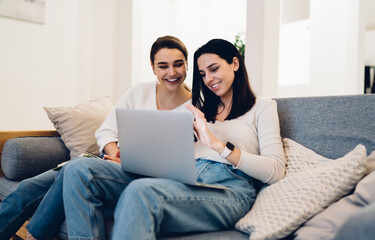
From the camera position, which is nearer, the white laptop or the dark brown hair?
the white laptop

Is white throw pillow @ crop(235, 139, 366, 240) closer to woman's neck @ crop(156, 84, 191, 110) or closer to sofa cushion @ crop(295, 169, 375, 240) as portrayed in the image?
sofa cushion @ crop(295, 169, 375, 240)

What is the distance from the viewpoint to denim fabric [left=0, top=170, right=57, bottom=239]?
1.28 meters

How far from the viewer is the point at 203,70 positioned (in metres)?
1.43

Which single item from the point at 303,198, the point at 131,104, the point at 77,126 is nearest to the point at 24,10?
the point at 77,126

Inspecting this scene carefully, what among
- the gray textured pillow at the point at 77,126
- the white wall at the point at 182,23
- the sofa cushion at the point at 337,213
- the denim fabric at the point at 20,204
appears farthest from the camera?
the white wall at the point at 182,23

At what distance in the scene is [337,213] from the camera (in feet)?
2.93

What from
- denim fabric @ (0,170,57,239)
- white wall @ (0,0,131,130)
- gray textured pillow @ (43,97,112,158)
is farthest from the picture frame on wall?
denim fabric @ (0,170,57,239)

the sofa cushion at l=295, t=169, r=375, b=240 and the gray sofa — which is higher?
the gray sofa

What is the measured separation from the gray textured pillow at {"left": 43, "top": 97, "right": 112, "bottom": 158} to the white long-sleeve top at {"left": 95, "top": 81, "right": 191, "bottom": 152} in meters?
0.25

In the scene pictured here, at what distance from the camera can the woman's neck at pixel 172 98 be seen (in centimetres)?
170

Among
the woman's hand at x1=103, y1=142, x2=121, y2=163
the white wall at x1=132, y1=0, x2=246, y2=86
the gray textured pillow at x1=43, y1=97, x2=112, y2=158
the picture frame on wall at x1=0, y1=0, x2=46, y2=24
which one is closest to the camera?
the woman's hand at x1=103, y1=142, x2=121, y2=163

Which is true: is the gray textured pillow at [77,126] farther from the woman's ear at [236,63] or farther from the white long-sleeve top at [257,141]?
the woman's ear at [236,63]

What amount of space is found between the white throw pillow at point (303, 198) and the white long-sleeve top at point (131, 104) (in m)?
0.85

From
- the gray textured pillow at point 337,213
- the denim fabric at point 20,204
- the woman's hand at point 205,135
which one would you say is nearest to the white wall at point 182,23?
the denim fabric at point 20,204
